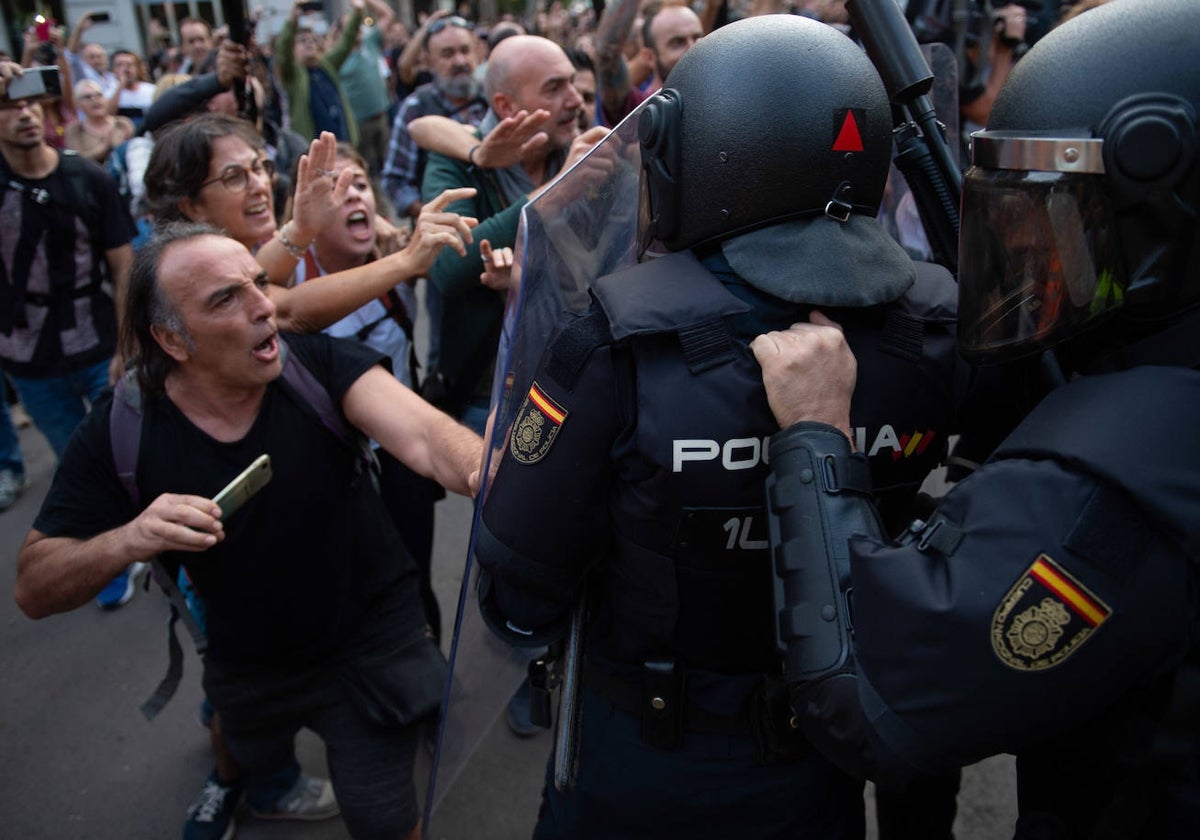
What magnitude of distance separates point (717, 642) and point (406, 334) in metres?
1.82

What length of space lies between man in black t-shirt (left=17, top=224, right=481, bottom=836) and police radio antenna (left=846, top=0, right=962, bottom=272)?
1.05m

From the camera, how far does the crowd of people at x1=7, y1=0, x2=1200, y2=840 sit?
100cm

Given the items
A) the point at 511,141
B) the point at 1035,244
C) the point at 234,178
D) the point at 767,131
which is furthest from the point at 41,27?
the point at 1035,244

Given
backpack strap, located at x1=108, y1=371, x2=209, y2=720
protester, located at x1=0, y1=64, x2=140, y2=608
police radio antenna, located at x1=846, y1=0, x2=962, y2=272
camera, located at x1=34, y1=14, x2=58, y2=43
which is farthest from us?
camera, located at x1=34, y1=14, x2=58, y2=43

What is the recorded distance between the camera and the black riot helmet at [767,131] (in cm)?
123

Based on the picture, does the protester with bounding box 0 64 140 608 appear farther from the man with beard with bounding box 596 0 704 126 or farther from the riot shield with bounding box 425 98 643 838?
the riot shield with bounding box 425 98 643 838

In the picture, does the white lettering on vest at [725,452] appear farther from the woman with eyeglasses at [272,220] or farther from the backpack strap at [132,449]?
the backpack strap at [132,449]

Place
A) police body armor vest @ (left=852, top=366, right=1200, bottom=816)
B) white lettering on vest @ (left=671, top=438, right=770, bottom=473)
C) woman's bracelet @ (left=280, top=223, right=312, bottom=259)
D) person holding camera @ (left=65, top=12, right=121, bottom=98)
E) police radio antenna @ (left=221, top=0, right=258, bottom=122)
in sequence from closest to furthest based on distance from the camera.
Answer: police body armor vest @ (left=852, top=366, right=1200, bottom=816) < white lettering on vest @ (left=671, top=438, right=770, bottom=473) < woman's bracelet @ (left=280, top=223, right=312, bottom=259) < police radio antenna @ (left=221, top=0, right=258, bottom=122) < person holding camera @ (left=65, top=12, right=121, bottom=98)

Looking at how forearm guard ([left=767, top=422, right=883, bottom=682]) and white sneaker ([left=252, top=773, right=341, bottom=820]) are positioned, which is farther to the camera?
white sneaker ([left=252, top=773, right=341, bottom=820])

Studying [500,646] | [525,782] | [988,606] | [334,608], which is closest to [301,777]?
[525,782]

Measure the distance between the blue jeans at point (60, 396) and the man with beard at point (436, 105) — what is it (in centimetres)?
157

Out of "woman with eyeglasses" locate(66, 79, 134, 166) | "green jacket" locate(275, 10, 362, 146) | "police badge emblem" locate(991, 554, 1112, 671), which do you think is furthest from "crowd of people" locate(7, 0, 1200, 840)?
"green jacket" locate(275, 10, 362, 146)

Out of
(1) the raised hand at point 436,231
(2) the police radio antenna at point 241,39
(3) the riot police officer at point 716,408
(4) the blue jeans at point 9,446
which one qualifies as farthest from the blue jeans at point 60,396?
(3) the riot police officer at point 716,408

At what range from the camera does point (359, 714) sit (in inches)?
86.6
